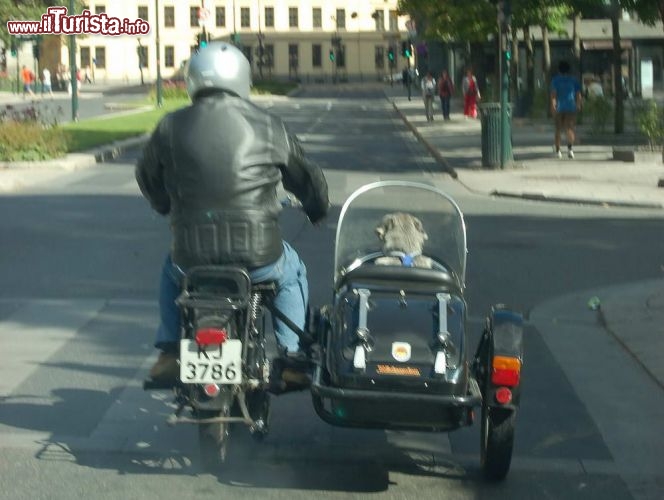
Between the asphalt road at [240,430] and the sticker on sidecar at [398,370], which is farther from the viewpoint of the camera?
the asphalt road at [240,430]

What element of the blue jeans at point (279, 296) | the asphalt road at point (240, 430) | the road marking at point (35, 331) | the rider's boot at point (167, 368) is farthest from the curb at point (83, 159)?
the rider's boot at point (167, 368)

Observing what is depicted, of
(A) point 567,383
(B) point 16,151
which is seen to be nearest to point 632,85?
(B) point 16,151

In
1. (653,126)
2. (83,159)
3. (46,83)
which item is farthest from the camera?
(46,83)

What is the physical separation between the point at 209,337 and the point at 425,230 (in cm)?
142

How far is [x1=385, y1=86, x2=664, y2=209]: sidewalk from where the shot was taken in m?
19.2

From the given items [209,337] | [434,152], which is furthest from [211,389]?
[434,152]

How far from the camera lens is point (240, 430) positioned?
6.23 metres

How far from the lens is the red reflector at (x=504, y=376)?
5.61m

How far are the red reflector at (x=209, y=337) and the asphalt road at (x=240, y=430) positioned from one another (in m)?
0.69

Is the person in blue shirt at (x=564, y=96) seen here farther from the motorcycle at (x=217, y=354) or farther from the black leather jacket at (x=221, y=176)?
the motorcycle at (x=217, y=354)

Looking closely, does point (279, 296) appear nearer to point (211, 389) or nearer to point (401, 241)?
point (401, 241)

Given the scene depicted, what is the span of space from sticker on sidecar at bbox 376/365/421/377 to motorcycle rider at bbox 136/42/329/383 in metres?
0.75

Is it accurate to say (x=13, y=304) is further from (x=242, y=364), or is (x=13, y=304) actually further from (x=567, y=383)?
(x=242, y=364)

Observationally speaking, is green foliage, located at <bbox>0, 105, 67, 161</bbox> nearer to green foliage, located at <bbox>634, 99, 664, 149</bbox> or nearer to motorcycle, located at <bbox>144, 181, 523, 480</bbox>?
green foliage, located at <bbox>634, 99, 664, 149</bbox>
